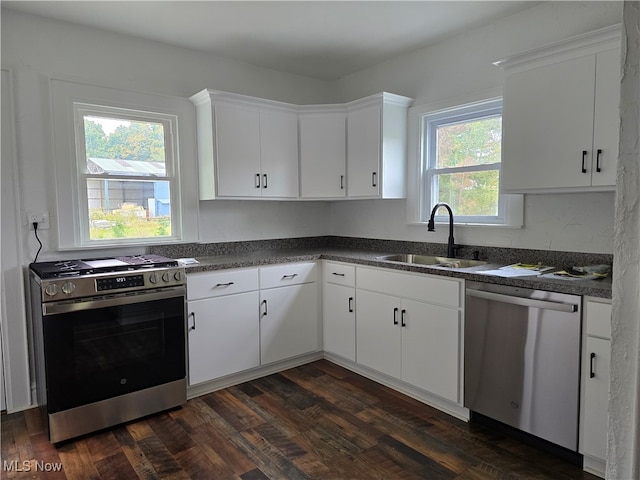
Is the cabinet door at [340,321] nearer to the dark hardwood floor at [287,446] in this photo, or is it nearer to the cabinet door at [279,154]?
the dark hardwood floor at [287,446]

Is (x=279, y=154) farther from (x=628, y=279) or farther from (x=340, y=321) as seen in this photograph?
(x=628, y=279)

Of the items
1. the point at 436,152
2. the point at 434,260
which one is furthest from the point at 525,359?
the point at 436,152

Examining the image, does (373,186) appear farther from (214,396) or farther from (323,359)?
(214,396)

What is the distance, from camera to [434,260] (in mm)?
3307

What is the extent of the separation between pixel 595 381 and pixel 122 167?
3.19 metres

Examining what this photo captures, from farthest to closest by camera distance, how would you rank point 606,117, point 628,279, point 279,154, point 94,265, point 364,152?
point 279,154
point 364,152
point 94,265
point 606,117
point 628,279

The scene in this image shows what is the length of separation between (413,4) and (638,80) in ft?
7.98

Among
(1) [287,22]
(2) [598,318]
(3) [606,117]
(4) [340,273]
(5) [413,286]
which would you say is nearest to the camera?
(2) [598,318]

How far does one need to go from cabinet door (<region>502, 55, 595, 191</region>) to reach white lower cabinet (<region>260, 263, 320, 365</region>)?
1638 mm

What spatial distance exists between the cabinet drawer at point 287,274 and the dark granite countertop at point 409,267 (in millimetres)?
50

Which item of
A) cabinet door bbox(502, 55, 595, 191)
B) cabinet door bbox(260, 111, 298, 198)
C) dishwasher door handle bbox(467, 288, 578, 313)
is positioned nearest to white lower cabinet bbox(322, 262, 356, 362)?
cabinet door bbox(260, 111, 298, 198)

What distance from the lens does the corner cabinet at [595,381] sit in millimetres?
1973

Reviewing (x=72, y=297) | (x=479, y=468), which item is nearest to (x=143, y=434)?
(x=72, y=297)

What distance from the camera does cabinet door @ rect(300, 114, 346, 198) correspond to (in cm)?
367
